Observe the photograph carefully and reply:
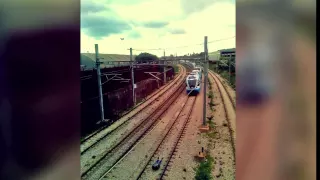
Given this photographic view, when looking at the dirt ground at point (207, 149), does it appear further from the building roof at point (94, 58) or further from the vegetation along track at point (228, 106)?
the building roof at point (94, 58)

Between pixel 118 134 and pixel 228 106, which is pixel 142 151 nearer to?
pixel 118 134

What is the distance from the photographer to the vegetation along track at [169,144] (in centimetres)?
181

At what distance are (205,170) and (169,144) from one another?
0.30 m

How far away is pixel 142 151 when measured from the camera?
199cm

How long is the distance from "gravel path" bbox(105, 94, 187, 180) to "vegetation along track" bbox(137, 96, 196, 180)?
0.04m

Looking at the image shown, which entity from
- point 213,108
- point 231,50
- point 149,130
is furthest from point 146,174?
point 231,50

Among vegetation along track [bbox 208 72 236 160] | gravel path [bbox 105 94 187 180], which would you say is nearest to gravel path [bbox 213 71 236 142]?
vegetation along track [bbox 208 72 236 160]

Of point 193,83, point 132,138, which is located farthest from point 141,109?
point 193,83

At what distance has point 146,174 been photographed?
1861 millimetres

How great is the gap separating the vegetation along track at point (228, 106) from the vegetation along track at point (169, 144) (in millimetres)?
238

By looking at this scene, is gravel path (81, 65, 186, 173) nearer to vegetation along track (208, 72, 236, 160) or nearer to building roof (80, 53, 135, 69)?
vegetation along track (208, 72, 236, 160)

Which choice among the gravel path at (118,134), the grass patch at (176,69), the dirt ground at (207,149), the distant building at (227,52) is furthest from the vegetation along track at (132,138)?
the distant building at (227,52)
